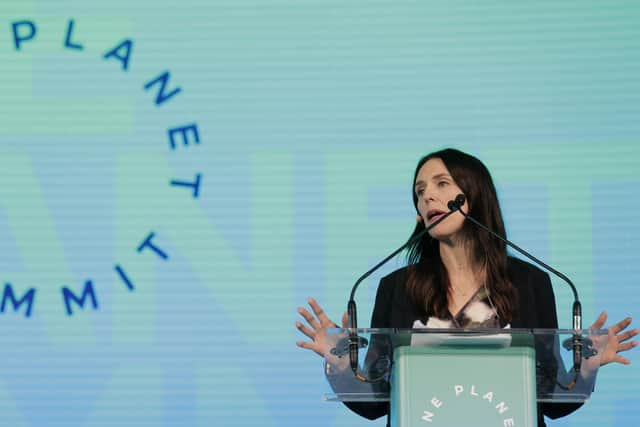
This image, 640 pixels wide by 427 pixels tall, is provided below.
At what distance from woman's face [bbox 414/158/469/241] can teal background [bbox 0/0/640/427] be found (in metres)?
0.84

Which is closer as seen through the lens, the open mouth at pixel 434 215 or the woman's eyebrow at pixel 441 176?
the open mouth at pixel 434 215

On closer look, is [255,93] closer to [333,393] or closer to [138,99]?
[138,99]

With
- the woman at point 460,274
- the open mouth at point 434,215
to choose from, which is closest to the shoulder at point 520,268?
the woman at point 460,274

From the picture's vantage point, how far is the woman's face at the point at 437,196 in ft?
7.55

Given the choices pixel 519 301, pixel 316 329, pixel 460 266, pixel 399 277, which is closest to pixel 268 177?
pixel 399 277

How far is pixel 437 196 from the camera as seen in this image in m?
2.36

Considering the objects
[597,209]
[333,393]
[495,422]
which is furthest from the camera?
[597,209]

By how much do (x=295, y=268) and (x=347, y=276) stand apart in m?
0.16

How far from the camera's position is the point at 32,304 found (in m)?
3.36

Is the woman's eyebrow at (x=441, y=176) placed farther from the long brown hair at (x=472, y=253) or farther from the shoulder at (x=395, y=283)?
the shoulder at (x=395, y=283)

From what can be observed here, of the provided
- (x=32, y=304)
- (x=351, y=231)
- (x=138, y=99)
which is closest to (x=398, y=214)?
(x=351, y=231)

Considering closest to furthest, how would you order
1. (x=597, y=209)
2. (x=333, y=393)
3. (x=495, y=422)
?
(x=495, y=422) < (x=333, y=393) < (x=597, y=209)

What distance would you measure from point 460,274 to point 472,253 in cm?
5

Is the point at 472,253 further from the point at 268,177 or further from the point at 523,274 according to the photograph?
the point at 268,177
